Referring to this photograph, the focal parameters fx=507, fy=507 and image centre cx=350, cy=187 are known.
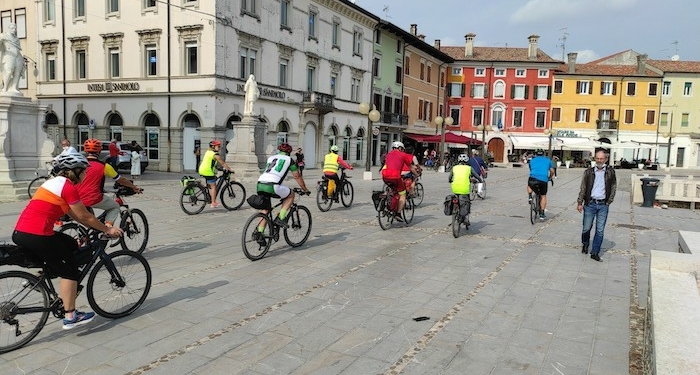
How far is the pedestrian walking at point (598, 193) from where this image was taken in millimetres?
7902

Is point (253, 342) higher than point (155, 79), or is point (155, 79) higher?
point (155, 79)

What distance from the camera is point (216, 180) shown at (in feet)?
39.8

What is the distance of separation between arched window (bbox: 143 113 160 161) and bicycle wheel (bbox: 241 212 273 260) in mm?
22196

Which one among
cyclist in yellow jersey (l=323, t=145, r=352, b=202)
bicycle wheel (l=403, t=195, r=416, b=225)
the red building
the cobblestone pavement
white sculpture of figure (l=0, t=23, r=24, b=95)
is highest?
the red building

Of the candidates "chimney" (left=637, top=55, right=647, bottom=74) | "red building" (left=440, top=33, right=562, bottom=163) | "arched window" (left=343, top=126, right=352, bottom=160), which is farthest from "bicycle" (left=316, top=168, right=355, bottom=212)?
"chimney" (left=637, top=55, right=647, bottom=74)

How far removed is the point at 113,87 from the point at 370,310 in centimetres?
2732

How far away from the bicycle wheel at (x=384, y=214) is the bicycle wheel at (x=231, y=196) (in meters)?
3.96

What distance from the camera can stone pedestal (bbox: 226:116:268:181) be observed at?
20531mm

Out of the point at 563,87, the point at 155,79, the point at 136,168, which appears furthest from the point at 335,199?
the point at 563,87

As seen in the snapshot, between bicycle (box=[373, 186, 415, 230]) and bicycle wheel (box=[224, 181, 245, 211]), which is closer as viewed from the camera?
bicycle (box=[373, 186, 415, 230])

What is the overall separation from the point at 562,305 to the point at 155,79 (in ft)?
84.8

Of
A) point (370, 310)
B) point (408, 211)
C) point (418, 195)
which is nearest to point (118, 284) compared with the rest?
point (370, 310)

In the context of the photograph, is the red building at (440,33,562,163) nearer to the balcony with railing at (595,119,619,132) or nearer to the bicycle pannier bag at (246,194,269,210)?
the balcony with railing at (595,119,619,132)

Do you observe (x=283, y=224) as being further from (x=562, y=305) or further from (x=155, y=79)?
(x=155, y=79)
